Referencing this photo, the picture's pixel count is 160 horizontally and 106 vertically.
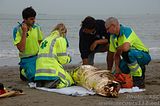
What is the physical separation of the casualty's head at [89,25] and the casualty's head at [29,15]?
985 mm

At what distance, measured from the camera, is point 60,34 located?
708cm

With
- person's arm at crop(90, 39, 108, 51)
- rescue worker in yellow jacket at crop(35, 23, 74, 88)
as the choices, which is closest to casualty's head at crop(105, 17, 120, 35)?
rescue worker in yellow jacket at crop(35, 23, 74, 88)

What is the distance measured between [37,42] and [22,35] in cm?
47

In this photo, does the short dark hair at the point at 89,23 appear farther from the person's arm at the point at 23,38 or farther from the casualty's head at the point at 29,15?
the person's arm at the point at 23,38

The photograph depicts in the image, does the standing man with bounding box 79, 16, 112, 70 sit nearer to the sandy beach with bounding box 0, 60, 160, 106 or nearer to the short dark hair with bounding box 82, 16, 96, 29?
the short dark hair with bounding box 82, 16, 96, 29

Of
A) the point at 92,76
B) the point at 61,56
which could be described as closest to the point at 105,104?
the point at 92,76

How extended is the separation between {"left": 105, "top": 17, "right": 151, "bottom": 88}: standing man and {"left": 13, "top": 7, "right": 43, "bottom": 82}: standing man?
5.36 feet

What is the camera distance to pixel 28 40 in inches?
306

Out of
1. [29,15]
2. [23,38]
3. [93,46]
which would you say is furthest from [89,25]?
[23,38]

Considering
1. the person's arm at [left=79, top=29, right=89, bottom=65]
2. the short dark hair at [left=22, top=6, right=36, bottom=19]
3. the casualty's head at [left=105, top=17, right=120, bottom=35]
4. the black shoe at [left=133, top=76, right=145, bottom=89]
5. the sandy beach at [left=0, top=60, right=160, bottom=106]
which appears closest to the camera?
the sandy beach at [left=0, top=60, right=160, bottom=106]

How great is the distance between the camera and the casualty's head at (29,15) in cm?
750

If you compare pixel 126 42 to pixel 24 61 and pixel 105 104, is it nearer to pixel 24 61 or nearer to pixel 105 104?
pixel 105 104

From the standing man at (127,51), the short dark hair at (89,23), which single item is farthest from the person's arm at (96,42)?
the standing man at (127,51)

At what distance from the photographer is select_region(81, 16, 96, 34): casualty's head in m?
7.55
